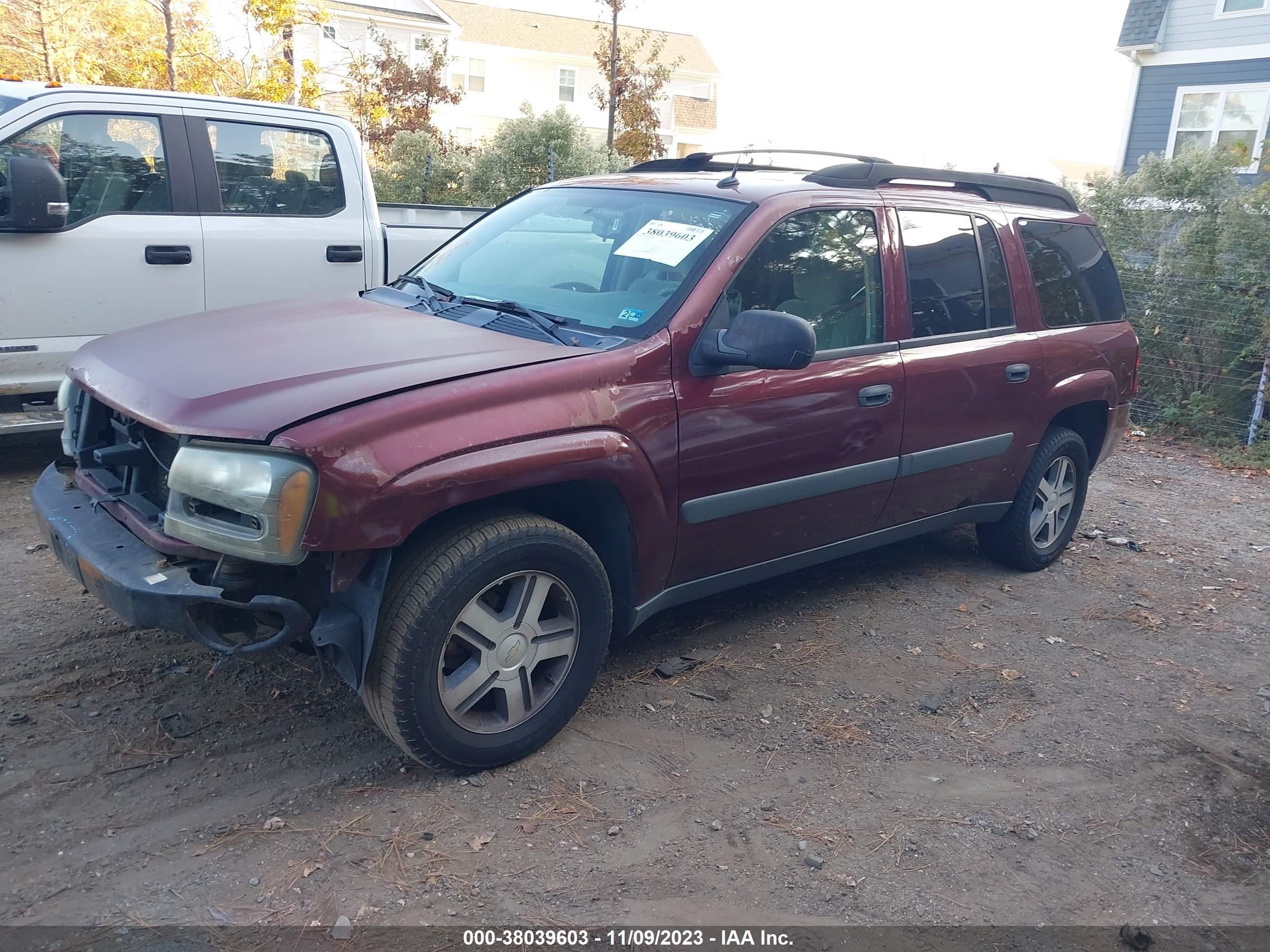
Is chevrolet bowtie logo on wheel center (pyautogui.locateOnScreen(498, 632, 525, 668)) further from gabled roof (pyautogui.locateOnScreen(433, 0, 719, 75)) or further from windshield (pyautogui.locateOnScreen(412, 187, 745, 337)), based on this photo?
gabled roof (pyautogui.locateOnScreen(433, 0, 719, 75))

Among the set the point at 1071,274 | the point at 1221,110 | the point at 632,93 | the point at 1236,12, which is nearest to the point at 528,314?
the point at 1071,274

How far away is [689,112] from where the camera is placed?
4081cm

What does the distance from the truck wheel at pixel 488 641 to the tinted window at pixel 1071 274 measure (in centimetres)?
296

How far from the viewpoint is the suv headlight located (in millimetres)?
2715

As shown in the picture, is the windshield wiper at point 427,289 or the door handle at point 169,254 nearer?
the windshield wiper at point 427,289

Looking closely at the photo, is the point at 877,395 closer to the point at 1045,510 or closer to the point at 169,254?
the point at 1045,510

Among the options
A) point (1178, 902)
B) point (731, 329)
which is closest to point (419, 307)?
point (731, 329)

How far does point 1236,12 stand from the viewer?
1991cm

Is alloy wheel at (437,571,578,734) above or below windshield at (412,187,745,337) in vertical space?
below

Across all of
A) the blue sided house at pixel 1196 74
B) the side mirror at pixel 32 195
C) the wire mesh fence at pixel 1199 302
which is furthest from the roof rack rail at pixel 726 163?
the blue sided house at pixel 1196 74

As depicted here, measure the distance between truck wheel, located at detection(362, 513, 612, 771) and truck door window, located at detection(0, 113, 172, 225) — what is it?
3918mm

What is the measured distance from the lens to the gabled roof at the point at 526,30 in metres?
35.7

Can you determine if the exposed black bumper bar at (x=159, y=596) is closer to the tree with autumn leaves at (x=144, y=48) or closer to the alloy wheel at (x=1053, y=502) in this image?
the alloy wheel at (x=1053, y=502)

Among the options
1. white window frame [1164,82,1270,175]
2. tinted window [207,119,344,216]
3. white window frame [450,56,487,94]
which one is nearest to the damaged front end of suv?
tinted window [207,119,344,216]
